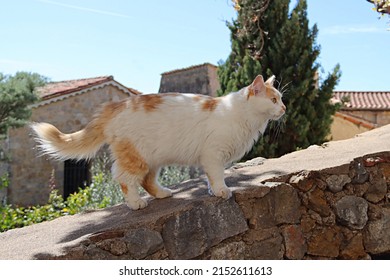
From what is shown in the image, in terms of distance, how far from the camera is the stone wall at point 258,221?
2645 mm

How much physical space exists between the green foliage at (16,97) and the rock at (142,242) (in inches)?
243

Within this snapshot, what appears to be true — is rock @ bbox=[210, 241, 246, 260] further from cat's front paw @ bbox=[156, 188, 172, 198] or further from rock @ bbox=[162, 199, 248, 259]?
cat's front paw @ bbox=[156, 188, 172, 198]

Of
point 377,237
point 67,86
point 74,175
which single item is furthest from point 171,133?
point 67,86

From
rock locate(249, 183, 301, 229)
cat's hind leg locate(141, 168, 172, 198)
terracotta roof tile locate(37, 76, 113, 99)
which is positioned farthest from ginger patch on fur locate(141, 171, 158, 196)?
terracotta roof tile locate(37, 76, 113, 99)

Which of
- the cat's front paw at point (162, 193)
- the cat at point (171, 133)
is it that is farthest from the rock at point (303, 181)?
the cat's front paw at point (162, 193)

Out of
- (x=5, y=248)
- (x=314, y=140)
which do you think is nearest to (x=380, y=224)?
(x=5, y=248)

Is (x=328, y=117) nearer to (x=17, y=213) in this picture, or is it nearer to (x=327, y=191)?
(x=327, y=191)

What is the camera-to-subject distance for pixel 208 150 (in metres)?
2.83

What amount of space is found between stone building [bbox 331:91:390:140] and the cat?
8046 millimetres

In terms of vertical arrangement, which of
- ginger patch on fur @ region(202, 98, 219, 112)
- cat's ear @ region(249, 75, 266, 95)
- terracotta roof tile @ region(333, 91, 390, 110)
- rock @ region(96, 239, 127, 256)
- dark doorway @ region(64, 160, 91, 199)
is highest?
terracotta roof tile @ region(333, 91, 390, 110)

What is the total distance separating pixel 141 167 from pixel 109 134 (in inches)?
13.0

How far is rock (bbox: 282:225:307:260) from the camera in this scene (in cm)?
318

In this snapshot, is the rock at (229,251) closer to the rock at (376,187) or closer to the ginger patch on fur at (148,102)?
the ginger patch on fur at (148,102)

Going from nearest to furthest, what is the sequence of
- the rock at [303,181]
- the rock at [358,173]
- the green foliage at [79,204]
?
the rock at [303,181], the rock at [358,173], the green foliage at [79,204]
